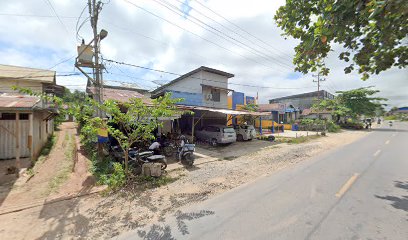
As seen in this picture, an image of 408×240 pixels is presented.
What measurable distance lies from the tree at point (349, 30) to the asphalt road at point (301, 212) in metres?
3.54

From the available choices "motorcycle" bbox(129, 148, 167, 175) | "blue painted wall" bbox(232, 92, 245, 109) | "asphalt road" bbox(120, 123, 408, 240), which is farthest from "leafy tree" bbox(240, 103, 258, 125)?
"motorcycle" bbox(129, 148, 167, 175)

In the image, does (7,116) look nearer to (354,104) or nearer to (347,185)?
(347,185)

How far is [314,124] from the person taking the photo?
29.6 metres

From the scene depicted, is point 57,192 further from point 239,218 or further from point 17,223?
point 239,218

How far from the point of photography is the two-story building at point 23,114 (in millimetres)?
7559

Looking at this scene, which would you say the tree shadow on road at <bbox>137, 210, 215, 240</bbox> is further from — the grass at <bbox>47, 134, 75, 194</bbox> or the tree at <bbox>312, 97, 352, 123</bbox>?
the tree at <bbox>312, 97, 352, 123</bbox>

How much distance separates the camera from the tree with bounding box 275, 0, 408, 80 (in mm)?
3674

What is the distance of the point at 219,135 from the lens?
48.6ft

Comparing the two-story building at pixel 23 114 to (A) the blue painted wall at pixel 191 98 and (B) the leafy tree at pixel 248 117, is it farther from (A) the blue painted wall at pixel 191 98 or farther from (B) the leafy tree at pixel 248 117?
(B) the leafy tree at pixel 248 117

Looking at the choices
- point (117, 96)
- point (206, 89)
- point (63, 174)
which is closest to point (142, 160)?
point (63, 174)

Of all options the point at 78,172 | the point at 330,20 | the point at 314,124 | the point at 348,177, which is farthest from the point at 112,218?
the point at 314,124

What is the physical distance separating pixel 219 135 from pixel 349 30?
10.9 m

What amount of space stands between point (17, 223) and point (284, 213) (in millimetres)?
5967

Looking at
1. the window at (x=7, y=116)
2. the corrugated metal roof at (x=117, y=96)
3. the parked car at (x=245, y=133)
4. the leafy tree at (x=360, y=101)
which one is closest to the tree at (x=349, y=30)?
the corrugated metal roof at (x=117, y=96)
